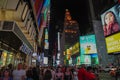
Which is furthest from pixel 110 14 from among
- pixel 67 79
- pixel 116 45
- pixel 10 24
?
pixel 10 24

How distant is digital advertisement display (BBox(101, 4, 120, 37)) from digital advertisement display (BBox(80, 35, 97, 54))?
1005 inches

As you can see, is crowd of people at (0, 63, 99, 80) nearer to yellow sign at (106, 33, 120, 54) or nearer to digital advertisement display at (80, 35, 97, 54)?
yellow sign at (106, 33, 120, 54)

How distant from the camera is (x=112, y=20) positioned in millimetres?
18531

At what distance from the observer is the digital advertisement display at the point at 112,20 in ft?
57.7

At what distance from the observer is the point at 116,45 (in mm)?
17141

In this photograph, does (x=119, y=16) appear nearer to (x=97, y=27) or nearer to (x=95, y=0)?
(x=97, y=27)

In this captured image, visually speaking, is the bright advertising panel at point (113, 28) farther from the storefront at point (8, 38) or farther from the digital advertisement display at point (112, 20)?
the storefront at point (8, 38)

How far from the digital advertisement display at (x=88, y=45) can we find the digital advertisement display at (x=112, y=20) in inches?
1005

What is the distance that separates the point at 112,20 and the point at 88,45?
94.9 ft

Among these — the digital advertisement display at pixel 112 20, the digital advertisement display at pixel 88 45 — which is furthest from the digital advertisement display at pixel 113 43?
the digital advertisement display at pixel 88 45

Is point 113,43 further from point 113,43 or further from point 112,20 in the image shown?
point 112,20

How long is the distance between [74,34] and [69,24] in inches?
405

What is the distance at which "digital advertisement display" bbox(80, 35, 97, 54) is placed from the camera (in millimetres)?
45625

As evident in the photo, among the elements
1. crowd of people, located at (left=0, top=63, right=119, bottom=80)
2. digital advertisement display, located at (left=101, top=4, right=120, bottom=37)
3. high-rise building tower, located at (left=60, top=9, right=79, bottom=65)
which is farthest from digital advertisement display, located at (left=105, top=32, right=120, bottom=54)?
high-rise building tower, located at (left=60, top=9, right=79, bottom=65)
